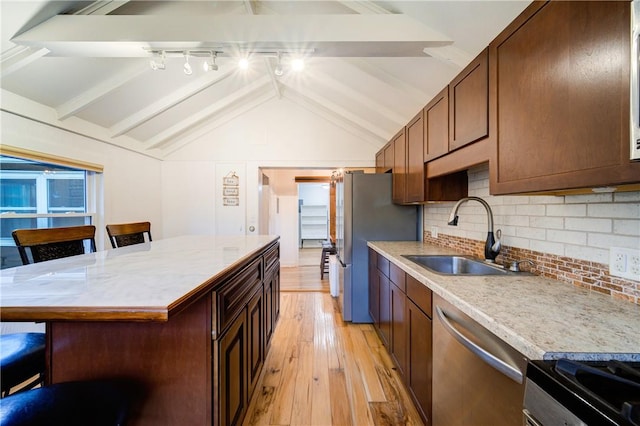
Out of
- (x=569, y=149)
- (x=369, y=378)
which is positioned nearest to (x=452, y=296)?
(x=569, y=149)

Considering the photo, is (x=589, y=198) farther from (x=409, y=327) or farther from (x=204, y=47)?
(x=204, y=47)

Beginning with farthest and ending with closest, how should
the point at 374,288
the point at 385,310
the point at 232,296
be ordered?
1. the point at 374,288
2. the point at 385,310
3. the point at 232,296

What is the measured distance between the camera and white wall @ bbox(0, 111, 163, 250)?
2336 millimetres

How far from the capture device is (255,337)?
168 cm

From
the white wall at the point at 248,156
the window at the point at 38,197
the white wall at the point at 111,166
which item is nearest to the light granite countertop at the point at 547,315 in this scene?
the white wall at the point at 248,156

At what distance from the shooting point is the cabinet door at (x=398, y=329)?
182 cm

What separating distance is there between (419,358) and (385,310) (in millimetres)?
804

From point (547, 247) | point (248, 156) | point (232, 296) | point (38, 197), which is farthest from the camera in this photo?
point (248, 156)

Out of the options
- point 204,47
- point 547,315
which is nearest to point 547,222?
point 547,315

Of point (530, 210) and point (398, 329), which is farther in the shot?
point (398, 329)

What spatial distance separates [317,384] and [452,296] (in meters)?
1.39

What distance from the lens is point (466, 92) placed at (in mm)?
1536

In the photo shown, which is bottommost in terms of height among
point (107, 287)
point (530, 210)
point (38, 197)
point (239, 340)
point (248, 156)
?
point (239, 340)

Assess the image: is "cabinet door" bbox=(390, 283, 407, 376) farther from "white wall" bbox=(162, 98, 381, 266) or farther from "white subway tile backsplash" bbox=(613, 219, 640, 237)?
"white wall" bbox=(162, 98, 381, 266)
